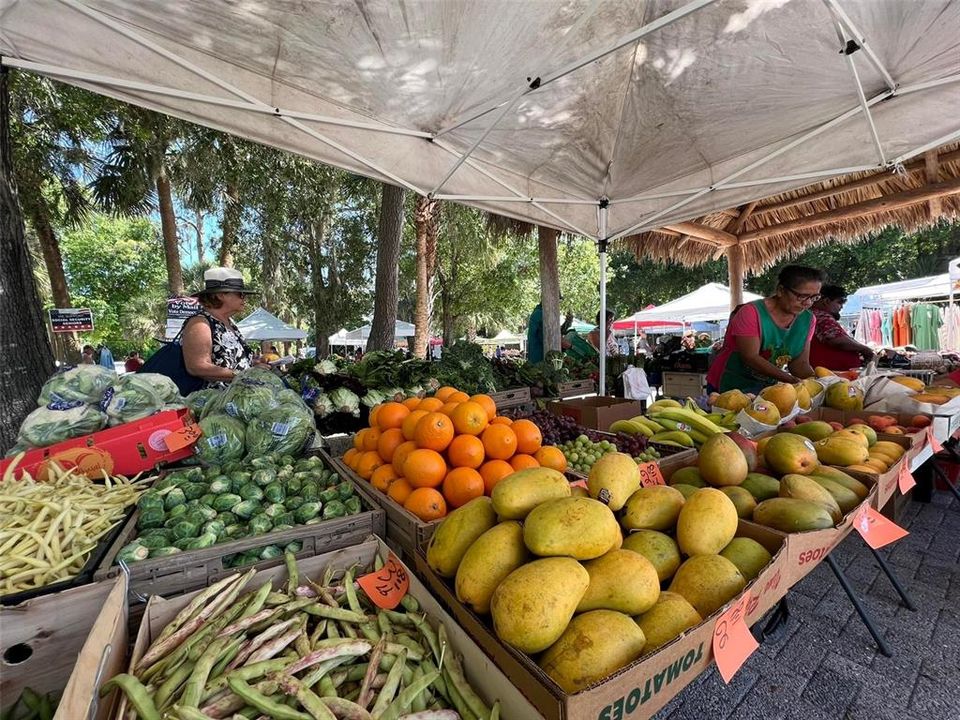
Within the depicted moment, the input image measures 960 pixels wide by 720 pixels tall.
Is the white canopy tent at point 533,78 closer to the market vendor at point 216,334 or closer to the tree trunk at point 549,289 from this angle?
the market vendor at point 216,334

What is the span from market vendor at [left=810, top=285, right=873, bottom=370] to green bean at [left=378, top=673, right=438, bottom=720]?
5.73 meters

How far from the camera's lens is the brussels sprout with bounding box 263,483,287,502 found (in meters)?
1.81

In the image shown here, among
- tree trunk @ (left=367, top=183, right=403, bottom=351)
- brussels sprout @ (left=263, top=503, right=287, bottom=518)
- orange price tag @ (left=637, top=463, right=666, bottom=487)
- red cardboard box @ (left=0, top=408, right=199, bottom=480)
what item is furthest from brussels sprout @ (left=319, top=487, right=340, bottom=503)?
tree trunk @ (left=367, top=183, right=403, bottom=351)

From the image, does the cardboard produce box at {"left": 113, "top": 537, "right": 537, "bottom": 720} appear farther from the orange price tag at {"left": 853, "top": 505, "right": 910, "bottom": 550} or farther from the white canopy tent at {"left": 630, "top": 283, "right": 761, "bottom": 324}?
the white canopy tent at {"left": 630, "top": 283, "right": 761, "bottom": 324}

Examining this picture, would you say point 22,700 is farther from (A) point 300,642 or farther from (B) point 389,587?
(B) point 389,587

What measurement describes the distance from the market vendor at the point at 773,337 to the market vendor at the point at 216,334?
4.00 meters

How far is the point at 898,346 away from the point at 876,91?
40.7 feet

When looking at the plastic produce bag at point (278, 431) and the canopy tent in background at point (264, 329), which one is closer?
the plastic produce bag at point (278, 431)

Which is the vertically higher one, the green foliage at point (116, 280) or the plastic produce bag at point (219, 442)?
the green foliage at point (116, 280)

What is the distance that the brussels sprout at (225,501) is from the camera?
1.73 meters

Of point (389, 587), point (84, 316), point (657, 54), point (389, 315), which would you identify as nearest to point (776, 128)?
point (657, 54)

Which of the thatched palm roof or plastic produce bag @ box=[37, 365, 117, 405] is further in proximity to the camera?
the thatched palm roof

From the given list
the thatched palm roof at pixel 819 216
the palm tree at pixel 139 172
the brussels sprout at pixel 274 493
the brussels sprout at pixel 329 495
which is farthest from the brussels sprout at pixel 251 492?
the palm tree at pixel 139 172

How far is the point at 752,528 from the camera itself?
142 cm
